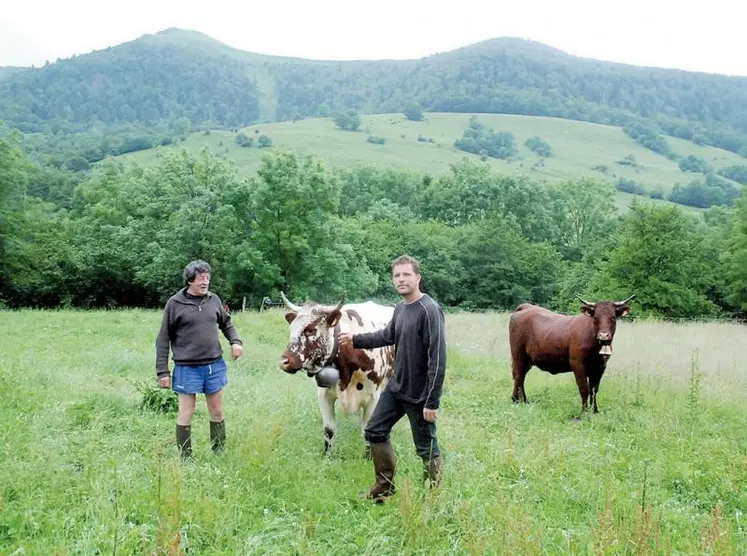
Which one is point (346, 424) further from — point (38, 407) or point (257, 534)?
point (38, 407)

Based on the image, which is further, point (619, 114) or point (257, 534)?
point (619, 114)

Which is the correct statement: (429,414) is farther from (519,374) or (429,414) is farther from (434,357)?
(519,374)

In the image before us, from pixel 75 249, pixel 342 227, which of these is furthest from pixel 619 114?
pixel 75 249

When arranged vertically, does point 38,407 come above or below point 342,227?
above

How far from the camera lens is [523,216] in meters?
68.0

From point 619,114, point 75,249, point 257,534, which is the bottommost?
point 75,249

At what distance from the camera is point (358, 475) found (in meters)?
5.95

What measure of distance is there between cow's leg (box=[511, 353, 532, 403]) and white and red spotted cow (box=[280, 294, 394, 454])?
363 cm

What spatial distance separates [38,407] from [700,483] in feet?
25.7

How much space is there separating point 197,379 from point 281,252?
3007 cm

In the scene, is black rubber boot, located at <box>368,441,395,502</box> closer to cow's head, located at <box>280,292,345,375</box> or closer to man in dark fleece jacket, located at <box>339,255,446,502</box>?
man in dark fleece jacket, located at <box>339,255,446,502</box>

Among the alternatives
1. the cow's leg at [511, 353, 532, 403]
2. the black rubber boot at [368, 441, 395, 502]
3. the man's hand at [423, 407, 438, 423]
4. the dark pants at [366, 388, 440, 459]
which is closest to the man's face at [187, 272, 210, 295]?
the dark pants at [366, 388, 440, 459]

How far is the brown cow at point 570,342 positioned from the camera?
908 cm

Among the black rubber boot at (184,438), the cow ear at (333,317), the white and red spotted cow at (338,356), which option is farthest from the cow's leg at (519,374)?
the black rubber boot at (184,438)
